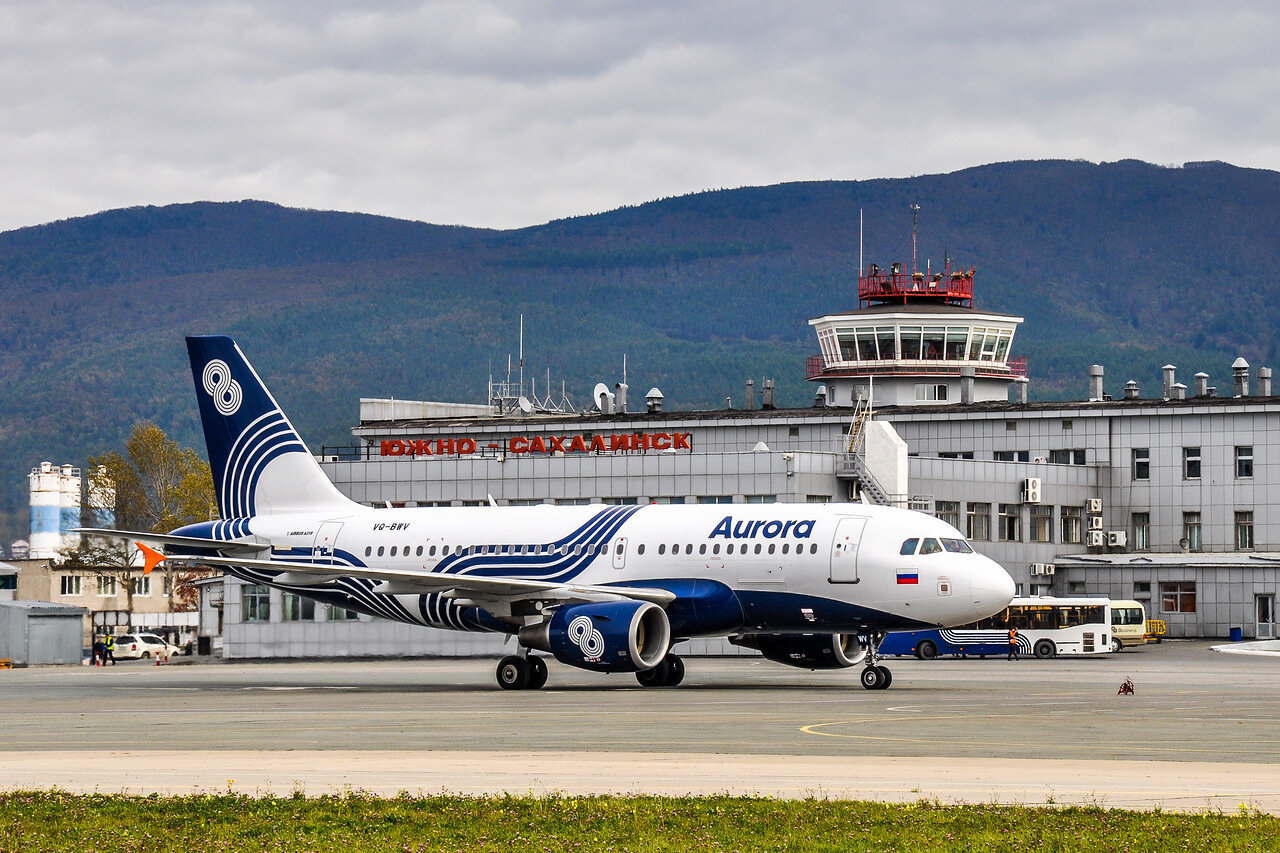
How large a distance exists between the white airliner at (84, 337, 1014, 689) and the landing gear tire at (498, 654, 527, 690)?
0.21 feet

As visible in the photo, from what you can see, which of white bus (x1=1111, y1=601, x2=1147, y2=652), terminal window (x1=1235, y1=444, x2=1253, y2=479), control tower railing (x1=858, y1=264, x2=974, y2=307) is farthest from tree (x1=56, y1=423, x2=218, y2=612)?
white bus (x1=1111, y1=601, x2=1147, y2=652)

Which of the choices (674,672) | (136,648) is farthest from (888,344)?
(674,672)

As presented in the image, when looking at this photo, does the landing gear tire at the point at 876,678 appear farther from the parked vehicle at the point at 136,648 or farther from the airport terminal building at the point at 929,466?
the parked vehicle at the point at 136,648

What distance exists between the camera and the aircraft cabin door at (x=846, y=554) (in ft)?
147

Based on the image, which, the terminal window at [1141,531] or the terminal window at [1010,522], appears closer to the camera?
the terminal window at [1010,522]

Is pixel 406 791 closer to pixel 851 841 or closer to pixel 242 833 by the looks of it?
pixel 242 833

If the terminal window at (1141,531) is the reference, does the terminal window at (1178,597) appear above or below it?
below

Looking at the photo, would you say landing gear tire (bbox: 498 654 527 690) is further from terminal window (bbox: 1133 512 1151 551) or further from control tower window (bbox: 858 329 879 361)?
control tower window (bbox: 858 329 879 361)

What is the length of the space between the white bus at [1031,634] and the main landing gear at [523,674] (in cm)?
3122

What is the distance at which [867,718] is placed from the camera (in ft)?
111

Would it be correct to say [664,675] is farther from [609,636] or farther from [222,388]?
[222,388]

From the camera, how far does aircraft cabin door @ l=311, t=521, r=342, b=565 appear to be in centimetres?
5278

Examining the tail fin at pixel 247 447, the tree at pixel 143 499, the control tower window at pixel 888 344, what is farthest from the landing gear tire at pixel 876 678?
the tree at pixel 143 499

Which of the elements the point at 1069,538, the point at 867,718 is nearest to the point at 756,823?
the point at 867,718
